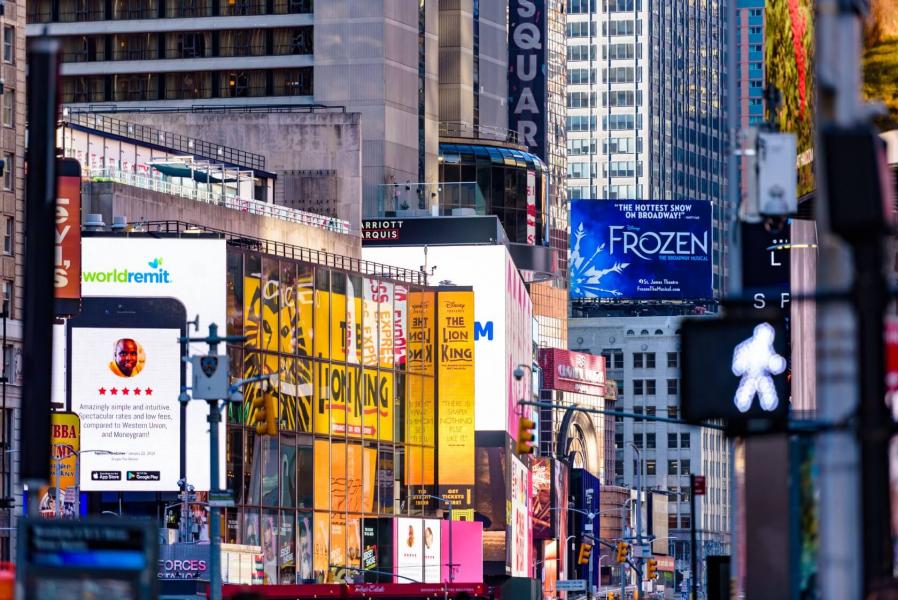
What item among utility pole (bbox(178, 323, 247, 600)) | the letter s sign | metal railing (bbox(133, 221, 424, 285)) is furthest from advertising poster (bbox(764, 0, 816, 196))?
the letter s sign

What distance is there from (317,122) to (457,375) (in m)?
17.2

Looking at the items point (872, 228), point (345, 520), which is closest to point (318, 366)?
point (345, 520)

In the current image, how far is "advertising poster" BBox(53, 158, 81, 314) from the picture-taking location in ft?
280

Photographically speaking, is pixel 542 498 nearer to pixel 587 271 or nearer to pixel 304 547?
pixel 587 271

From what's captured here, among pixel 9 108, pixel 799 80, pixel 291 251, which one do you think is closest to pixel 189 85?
pixel 291 251

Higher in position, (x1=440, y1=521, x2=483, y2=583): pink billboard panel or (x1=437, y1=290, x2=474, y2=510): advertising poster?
(x1=437, y1=290, x2=474, y2=510): advertising poster

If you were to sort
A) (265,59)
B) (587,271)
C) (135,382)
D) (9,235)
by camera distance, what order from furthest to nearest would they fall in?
(587,271) < (265,59) < (135,382) < (9,235)

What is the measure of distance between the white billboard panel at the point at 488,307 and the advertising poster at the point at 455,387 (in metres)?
2.41

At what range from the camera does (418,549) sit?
127m

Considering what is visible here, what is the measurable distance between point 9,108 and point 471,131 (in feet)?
269

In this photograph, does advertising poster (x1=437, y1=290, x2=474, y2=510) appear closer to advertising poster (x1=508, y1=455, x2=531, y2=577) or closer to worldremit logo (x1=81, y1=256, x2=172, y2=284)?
advertising poster (x1=508, y1=455, x2=531, y2=577)

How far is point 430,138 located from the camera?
146625mm

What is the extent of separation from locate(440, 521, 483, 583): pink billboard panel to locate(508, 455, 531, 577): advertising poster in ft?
A: 29.4

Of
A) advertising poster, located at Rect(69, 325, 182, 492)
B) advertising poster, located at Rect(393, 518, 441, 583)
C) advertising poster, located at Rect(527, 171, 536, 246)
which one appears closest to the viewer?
advertising poster, located at Rect(69, 325, 182, 492)
